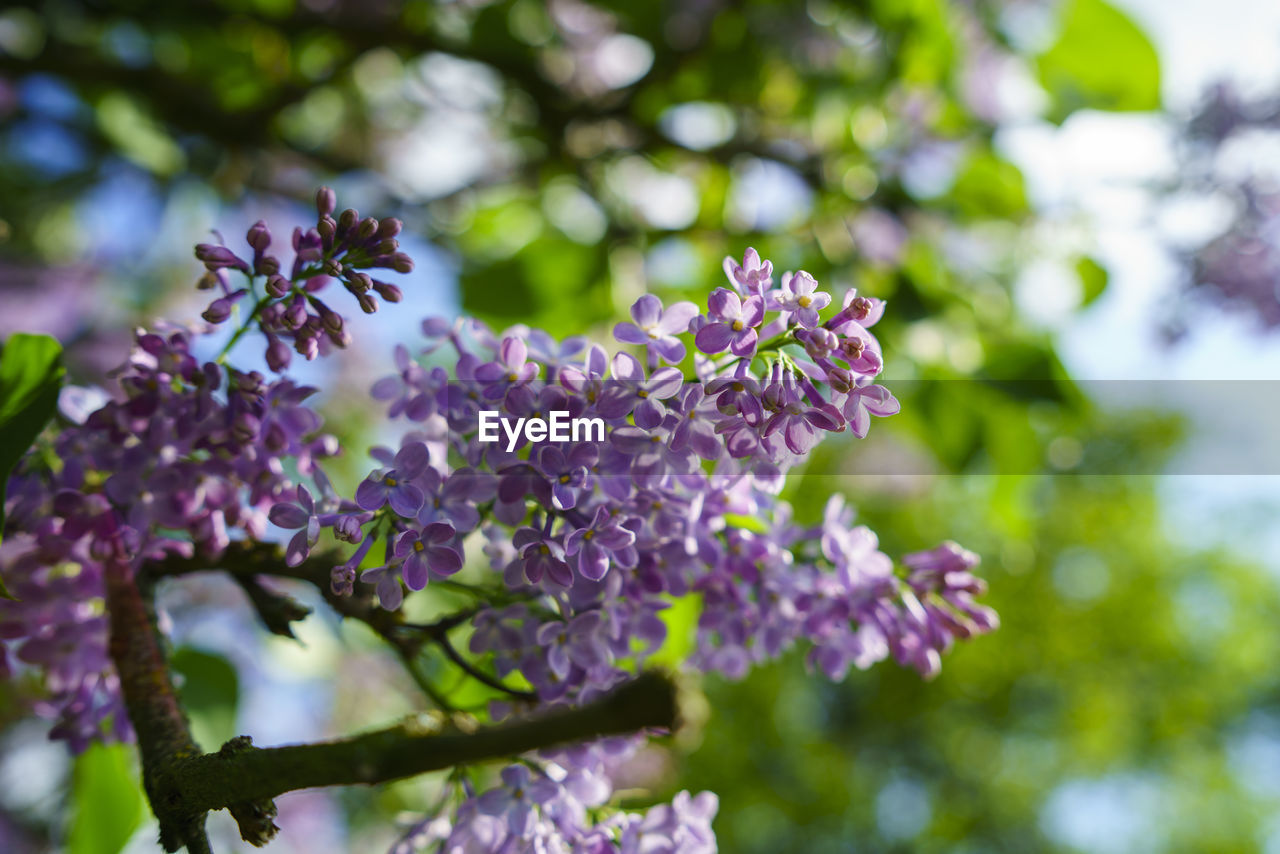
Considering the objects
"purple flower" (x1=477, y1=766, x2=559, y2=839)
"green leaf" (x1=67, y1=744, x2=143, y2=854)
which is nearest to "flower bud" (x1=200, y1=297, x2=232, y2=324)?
"purple flower" (x1=477, y1=766, x2=559, y2=839)

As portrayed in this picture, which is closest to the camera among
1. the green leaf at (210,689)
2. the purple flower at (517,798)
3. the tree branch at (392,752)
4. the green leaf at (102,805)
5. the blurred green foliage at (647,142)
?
the tree branch at (392,752)

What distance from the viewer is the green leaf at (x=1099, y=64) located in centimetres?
145

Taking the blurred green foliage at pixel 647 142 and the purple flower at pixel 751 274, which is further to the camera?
the blurred green foliage at pixel 647 142

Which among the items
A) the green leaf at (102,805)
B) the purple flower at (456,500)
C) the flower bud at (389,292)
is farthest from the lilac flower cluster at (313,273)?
the green leaf at (102,805)

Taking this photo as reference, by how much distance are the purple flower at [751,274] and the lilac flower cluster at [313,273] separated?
0.67 ft

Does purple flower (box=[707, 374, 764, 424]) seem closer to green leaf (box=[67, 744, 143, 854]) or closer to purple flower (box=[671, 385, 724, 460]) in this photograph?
purple flower (box=[671, 385, 724, 460])

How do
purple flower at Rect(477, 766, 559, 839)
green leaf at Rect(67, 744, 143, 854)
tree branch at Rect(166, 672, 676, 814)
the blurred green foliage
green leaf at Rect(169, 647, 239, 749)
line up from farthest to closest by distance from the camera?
1. the blurred green foliage
2. green leaf at Rect(169, 647, 239, 749)
3. green leaf at Rect(67, 744, 143, 854)
4. purple flower at Rect(477, 766, 559, 839)
5. tree branch at Rect(166, 672, 676, 814)

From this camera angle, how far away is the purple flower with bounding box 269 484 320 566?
531mm

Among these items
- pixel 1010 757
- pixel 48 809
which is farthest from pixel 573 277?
pixel 1010 757

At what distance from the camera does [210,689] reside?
3.27ft

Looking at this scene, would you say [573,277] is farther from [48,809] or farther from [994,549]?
[994,549]

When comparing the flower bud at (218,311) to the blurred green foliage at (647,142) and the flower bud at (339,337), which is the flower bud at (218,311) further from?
the blurred green foliage at (647,142)

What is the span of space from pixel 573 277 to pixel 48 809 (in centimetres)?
181

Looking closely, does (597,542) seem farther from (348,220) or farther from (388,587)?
(348,220)
